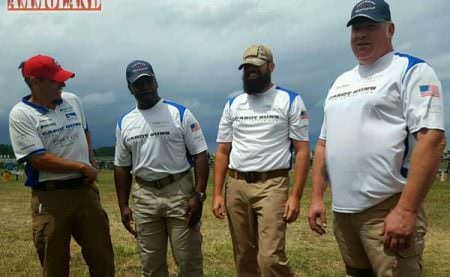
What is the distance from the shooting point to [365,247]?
3.24m

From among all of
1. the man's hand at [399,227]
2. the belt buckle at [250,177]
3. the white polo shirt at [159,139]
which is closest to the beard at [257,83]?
the white polo shirt at [159,139]

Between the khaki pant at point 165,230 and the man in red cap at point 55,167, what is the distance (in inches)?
17.3

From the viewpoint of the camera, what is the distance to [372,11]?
3.17 metres

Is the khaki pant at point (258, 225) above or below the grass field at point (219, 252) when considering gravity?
above

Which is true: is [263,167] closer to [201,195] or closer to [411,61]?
[201,195]

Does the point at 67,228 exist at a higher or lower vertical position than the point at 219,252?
higher

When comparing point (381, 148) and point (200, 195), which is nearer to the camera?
point (381, 148)

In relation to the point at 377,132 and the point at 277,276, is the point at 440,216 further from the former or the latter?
the point at 377,132

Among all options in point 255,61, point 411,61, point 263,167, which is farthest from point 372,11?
point 263,167

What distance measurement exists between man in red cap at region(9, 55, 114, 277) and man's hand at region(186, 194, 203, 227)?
0.86 metres

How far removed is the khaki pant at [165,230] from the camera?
4832 mm

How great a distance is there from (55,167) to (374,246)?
2.84 meters

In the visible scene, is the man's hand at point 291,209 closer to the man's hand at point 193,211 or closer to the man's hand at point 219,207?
the man's hand at point 219,207

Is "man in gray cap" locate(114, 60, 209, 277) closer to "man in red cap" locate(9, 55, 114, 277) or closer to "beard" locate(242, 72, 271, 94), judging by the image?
"man in red cap" locate(9, 55, 114, 277)
